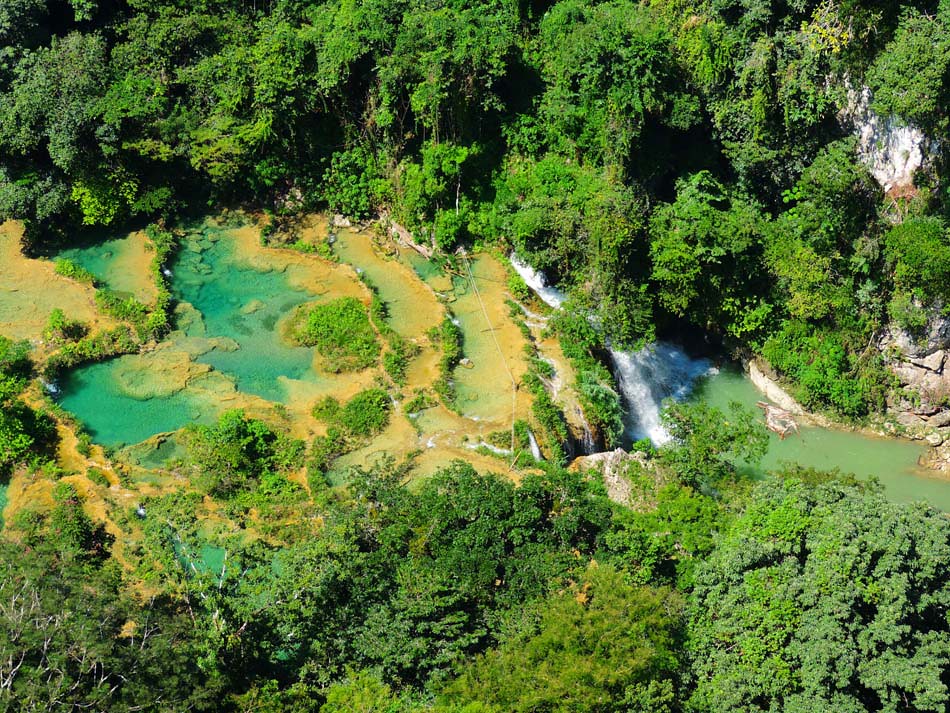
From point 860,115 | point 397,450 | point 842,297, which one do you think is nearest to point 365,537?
point 397,450

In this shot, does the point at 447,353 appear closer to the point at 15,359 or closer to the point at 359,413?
the point at 359,413

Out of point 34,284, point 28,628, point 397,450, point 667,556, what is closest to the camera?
point 28,628

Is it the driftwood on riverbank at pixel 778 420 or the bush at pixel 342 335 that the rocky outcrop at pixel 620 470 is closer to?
the driftwood on riverbank at pixel 778 420

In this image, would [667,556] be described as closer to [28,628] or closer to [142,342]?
[28,628]

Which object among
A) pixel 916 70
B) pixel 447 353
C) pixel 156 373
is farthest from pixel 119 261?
pixel 916 70

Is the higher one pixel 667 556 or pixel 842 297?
pixel 842 297

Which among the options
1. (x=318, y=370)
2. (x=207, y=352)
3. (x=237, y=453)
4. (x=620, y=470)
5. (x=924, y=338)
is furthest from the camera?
(x=207, y=352)

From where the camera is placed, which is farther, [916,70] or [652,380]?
[652,380]
